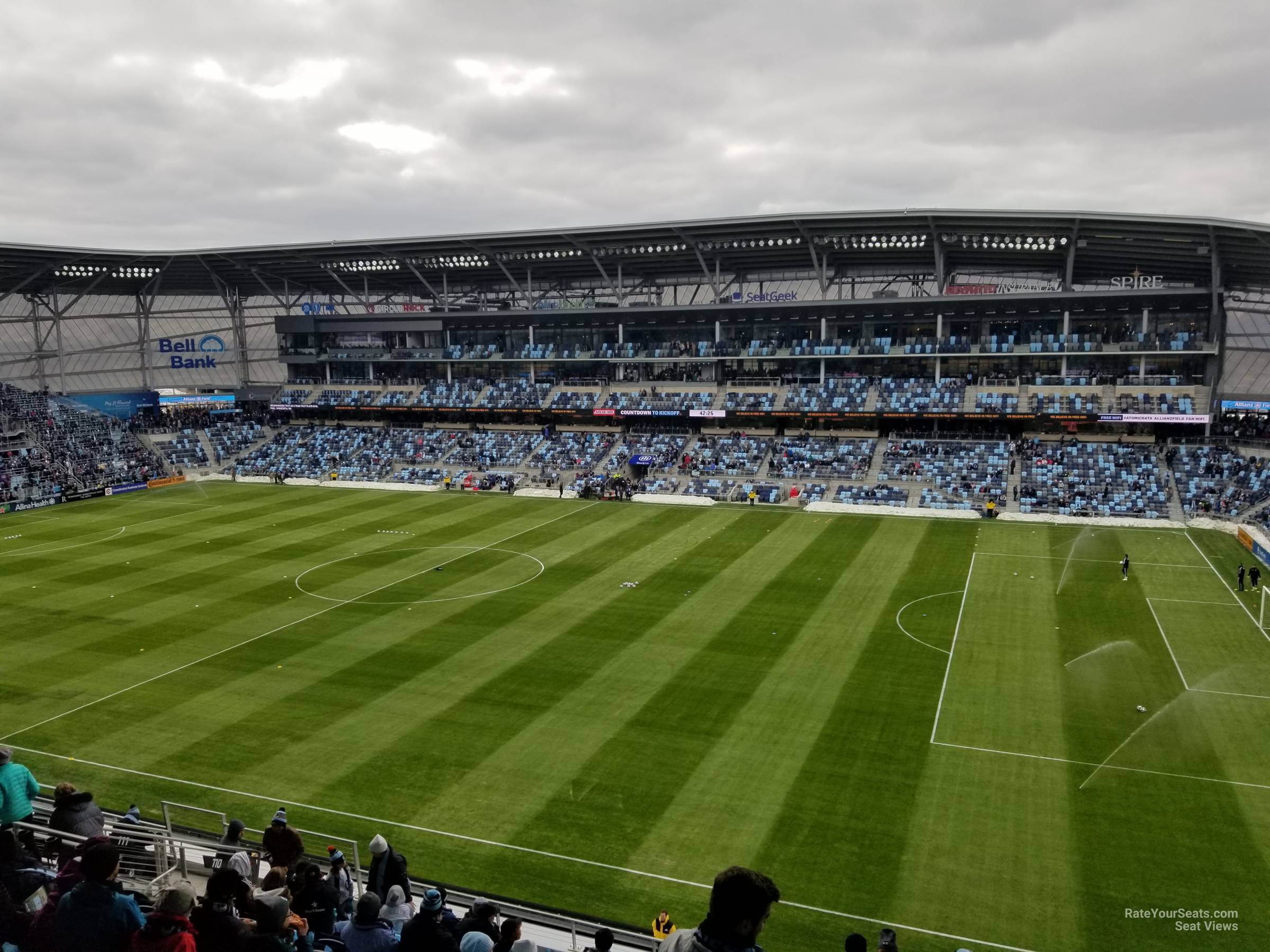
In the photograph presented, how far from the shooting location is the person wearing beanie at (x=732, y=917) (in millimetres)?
4746

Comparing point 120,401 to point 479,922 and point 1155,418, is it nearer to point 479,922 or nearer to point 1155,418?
point 1155,418

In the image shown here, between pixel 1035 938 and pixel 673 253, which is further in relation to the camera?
pixel 673 253

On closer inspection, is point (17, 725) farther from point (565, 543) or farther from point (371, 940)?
point (565, 543)

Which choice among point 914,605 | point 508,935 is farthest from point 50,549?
point 508,935

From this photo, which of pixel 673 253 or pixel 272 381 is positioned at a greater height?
pixel 673 253

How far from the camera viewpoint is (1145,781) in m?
19.1

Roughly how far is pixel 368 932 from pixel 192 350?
8687cm

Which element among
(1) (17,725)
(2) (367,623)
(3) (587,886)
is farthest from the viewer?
(2) (367,623)

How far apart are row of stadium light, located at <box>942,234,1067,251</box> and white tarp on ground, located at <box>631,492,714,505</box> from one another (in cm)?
2406

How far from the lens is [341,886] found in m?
10.8

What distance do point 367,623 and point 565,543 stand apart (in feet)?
45.8

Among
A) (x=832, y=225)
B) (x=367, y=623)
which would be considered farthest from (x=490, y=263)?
(x=367, y=623)

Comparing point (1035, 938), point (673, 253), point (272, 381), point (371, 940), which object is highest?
point (673, 253)

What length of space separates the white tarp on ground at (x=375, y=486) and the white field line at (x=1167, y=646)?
146 ft
